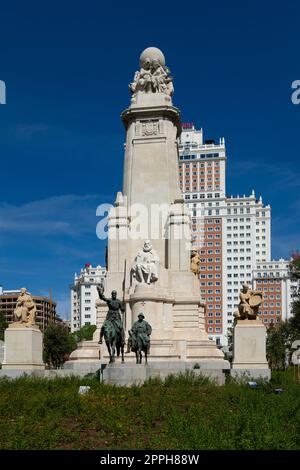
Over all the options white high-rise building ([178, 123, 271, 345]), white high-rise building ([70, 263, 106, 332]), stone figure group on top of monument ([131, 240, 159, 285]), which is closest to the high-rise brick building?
white high-rise building ([178, 123, 271, 345])

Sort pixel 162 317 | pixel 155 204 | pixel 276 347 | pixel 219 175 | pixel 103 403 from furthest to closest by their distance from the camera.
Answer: pixel 219 175
pixel 276 347
pixel 155 204
pixel 162 317
pixel 103 403

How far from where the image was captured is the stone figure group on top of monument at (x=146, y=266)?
3438 centimetres

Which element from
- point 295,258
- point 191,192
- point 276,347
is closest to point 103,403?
point 295,258

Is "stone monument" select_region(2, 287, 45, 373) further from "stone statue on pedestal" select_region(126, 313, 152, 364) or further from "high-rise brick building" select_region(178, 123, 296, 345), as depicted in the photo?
"high-rise brick building" select_region(178, 123, 296, 345)

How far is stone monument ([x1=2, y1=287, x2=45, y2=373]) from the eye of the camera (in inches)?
1277

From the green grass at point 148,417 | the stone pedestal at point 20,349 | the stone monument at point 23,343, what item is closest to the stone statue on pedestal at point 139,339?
the green grass at point 148,417

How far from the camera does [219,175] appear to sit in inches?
→ 5433

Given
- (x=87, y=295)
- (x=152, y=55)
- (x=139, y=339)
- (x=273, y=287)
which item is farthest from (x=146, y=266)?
(x=87, y=295)

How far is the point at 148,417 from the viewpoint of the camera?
16.4 m

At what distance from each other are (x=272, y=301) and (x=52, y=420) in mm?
125903

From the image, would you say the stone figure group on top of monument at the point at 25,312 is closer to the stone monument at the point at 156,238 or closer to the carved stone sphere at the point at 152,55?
the stone monument at the point at 156,238

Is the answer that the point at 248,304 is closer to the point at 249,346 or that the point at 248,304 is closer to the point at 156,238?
the point at 249,346

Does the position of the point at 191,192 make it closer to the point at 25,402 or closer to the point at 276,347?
the point at 276,347
